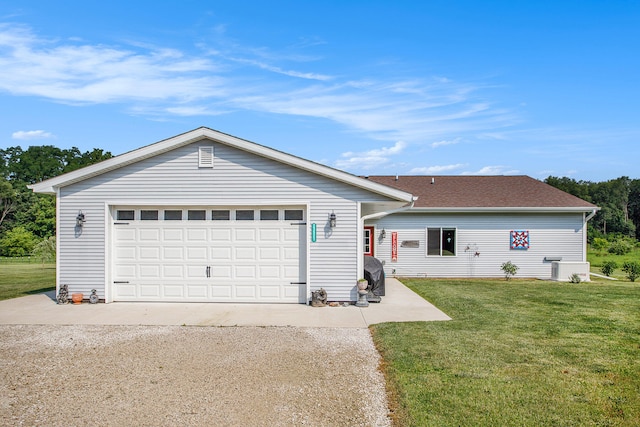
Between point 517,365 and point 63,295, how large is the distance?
33.0ft

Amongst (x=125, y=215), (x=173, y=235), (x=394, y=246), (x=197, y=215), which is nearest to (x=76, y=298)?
(x=125, y=215)

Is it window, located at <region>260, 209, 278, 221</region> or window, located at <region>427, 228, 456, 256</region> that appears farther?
window, located at <region>427, 228, 456, 256</region>

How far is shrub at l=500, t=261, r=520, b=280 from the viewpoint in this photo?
16688mm

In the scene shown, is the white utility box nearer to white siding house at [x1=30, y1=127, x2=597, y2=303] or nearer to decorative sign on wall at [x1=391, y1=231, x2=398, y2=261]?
decorative sign on wall at [x1=391, y1=231, x2=398, y2=261]

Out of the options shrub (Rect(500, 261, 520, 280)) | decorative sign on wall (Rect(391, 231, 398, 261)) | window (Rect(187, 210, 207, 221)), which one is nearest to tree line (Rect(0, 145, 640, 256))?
window (Rect(187, 210, 207, 221))

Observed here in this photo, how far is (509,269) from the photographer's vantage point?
16.7m

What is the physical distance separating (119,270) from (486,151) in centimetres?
1958

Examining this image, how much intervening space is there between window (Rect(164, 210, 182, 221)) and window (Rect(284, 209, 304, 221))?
105 inches

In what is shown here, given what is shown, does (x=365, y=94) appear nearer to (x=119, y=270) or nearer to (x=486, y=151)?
(x=486, y=151)

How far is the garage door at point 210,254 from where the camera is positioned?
1071cm

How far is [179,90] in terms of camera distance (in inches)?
658

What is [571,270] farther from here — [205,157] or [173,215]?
[173,215]

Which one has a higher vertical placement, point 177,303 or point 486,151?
point 486,151

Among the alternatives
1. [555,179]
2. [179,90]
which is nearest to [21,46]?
[179,90]
